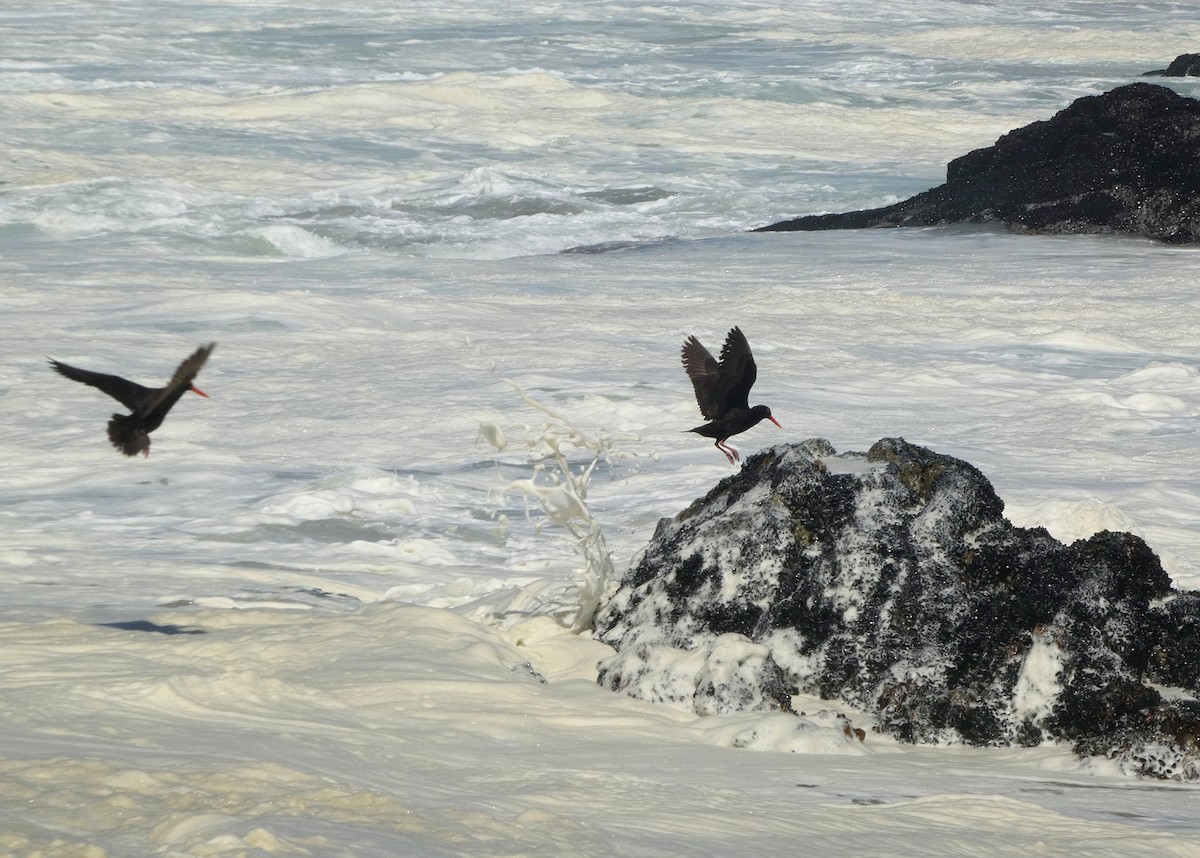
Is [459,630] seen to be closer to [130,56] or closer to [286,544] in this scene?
[286,544]

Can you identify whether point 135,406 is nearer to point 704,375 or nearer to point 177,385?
point 177,385

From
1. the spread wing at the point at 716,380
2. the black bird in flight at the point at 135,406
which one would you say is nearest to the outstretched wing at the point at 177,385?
the black bird in flight at the point at 135,406

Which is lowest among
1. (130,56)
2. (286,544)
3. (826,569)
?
(286,544)

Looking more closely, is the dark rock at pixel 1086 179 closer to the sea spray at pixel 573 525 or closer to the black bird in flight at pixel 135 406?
the sea spray at pixel 573 525

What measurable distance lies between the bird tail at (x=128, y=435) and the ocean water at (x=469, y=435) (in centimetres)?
62

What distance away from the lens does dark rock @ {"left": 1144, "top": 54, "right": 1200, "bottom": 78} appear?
32.6 metres

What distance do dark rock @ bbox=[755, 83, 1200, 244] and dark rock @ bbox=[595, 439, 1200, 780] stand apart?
11.8 meters

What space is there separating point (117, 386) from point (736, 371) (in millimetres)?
2148

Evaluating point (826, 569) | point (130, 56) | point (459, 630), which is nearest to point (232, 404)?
point (459, 630)

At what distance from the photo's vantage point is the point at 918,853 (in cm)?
344

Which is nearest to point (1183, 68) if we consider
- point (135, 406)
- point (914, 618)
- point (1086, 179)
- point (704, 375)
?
point (1086, 179)

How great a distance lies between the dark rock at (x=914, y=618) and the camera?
176 inches

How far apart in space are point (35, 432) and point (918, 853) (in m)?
6.68

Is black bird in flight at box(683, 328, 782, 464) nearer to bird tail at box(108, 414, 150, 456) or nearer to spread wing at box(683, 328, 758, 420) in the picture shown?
spread wing at box(683, 328, 758, 420)
